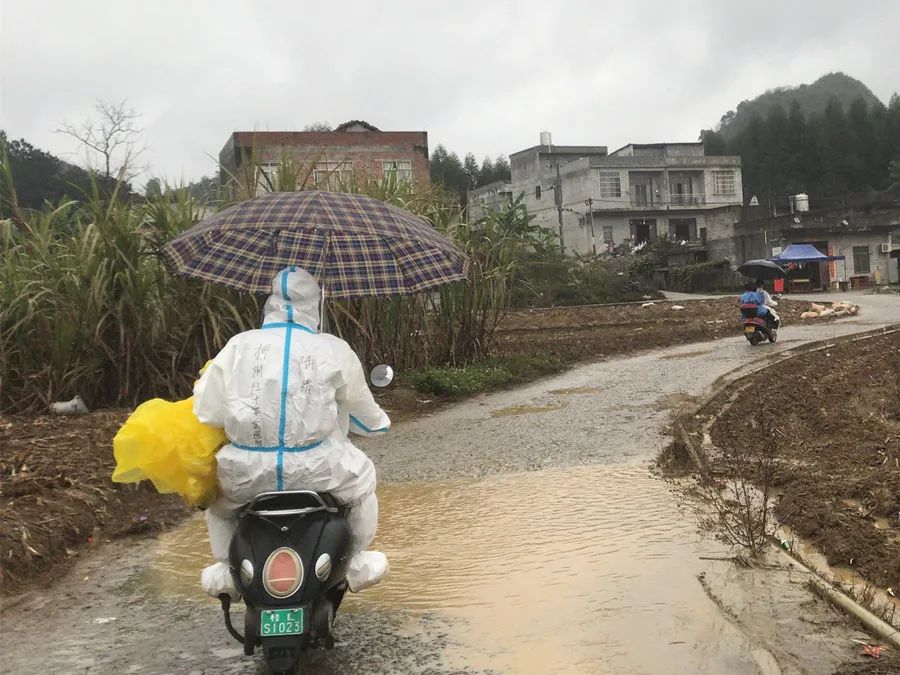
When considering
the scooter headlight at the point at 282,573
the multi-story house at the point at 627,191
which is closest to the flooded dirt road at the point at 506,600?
the scooter headlight at the point at 282,573

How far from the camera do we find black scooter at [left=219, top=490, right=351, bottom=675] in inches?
127

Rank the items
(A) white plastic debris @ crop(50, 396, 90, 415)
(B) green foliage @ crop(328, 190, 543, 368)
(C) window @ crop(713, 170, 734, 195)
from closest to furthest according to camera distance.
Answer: (A) white plastic debris @ crop(50, 396, 90, 415)
(B) green foliage @ crop(328, 190, 543, 368)
(C) window @ crop(713, 170, 734, 195)

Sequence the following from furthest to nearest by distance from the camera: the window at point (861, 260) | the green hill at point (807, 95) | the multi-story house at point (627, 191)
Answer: the green hill at point (807, 95) → the multi-story house at point (627, 191) → the window at point (861, 260)

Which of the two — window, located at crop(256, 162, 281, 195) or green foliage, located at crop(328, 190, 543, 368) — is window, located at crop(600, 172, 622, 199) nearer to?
green foliage, located at crop(328, 190, 543, 368)

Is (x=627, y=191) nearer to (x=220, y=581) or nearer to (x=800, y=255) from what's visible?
(x=800, y=255)

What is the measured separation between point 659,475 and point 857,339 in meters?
11.4

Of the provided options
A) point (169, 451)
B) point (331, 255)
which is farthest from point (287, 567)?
point (331, 255)

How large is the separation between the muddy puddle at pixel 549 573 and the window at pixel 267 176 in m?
4.42

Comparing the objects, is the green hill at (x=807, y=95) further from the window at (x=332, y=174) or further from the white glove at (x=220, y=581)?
the white glove at (x=220, y=581)

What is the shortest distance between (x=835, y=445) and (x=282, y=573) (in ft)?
19.3

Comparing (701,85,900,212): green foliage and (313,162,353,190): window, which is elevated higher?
(701,85,900,212): green foliage

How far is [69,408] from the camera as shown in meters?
9.05

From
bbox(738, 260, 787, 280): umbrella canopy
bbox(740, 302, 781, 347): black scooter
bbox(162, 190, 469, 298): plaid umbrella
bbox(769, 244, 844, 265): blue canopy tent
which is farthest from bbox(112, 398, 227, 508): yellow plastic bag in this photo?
bbox(769, 244, 844, 265): blue canopy tent

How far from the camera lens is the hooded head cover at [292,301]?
3.62 metres
